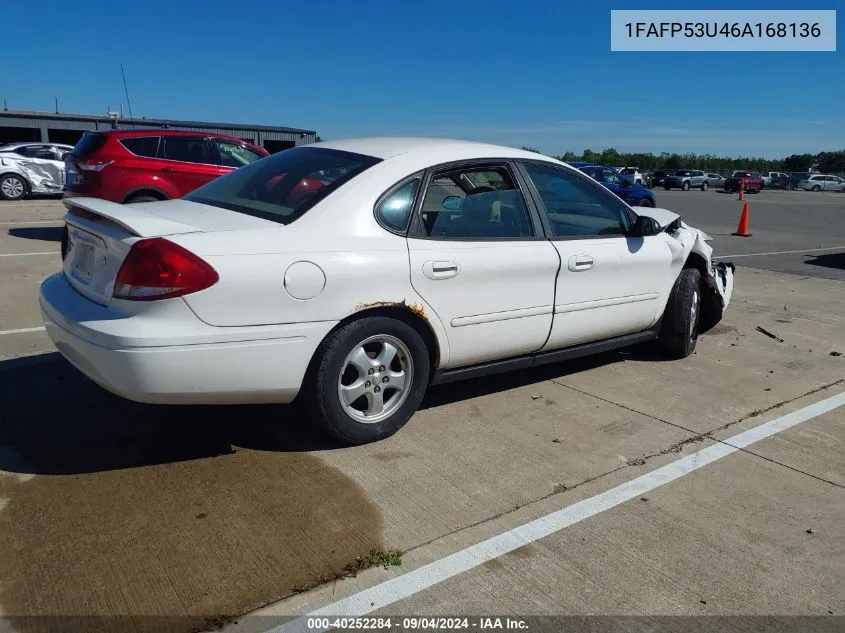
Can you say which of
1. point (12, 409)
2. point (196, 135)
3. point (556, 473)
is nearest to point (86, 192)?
point (196, 135)

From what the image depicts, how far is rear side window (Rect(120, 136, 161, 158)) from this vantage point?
10.3 meters

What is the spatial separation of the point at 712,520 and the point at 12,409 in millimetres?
3742

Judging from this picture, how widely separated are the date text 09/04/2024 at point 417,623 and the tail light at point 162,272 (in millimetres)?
1496

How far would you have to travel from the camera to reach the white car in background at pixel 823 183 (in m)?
53.9

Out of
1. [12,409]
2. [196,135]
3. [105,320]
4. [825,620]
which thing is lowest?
[825,620]

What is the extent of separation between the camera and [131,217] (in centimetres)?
349

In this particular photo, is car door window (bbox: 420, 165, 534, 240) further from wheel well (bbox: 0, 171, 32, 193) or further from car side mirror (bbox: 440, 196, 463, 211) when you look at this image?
wheel well (bbox: 0, 171, 32, 193)

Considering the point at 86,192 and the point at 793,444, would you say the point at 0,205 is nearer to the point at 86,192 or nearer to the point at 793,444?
the point at 86,192

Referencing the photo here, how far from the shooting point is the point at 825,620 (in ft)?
8.53

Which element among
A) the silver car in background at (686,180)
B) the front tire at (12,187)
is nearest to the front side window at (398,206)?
the front tire at (12,187)

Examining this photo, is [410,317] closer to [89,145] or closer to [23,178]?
[89,145]

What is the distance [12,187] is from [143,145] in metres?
9.86

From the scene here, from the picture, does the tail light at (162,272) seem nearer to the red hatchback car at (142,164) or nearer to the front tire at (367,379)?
the front tire at (367,379)

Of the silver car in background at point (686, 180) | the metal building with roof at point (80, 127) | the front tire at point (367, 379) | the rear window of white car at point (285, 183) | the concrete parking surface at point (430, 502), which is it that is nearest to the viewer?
the concrete parking surface at point (430, 502)
